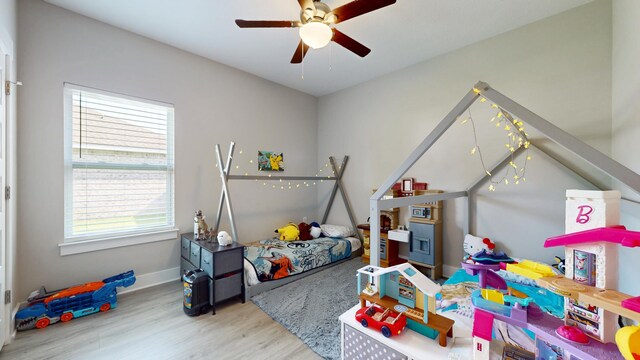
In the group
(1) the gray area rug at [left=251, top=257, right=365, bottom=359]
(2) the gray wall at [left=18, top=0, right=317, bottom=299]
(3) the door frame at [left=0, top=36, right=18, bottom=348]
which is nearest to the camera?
(3) the door frame at [left=0, top=36, right=18, bottom=348]

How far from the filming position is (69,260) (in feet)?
7.70

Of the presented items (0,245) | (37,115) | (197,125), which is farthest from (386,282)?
(37,115)

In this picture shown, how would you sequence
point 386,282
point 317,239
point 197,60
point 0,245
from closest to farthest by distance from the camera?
point 386,282 → point 0,245 → point 197,60 → point 317,239

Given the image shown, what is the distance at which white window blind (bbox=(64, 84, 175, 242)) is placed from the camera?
240 centimetres

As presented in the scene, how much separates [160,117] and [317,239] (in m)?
2.60

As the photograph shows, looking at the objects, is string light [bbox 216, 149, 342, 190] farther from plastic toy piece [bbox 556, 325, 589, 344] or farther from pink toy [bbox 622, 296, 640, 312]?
pink toy [bbox 622, 296, 640, 312]

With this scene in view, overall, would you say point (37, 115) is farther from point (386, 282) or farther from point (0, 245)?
point (386, 282)

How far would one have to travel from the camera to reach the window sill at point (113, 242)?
2.33 metres

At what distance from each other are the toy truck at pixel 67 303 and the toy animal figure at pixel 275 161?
2.24 metres

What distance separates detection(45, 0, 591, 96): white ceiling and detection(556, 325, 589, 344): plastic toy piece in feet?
8.04

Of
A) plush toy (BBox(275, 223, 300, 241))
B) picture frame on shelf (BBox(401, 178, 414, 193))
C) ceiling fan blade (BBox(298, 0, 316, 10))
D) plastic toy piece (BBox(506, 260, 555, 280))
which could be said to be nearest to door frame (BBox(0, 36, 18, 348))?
ceiling fan blade (BBox(298, 0, 316, 10))

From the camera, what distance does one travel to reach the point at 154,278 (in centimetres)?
279

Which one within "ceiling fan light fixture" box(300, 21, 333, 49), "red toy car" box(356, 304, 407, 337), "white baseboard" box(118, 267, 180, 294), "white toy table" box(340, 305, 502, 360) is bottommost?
"white baseboard" box(118, 267, 180, 294)

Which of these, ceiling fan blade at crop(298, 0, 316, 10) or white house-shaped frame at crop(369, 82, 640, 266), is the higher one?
ceiling fan blade at crop(298, 0, 316, 10)
